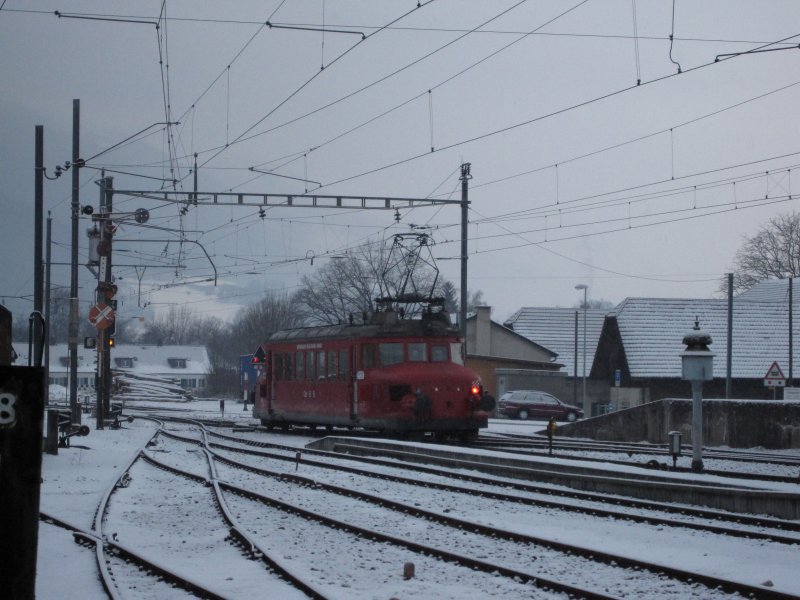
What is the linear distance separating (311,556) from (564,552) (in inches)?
92.5

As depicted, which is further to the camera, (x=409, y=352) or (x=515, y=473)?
(x=409, y=352)

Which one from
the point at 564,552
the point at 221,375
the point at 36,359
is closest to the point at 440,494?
the point at 564,552

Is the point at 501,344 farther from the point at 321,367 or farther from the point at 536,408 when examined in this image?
the point at 321,367

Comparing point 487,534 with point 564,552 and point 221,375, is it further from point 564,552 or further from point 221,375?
point 221,375

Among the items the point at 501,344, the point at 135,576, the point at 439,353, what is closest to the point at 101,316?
the point at 439,353

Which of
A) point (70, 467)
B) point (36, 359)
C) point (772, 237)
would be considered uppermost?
point (772, 237)

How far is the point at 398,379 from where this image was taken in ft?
79.3

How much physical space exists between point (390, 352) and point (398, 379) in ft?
3.00

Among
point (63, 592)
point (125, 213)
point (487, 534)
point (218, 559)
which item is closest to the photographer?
point (63, 592)

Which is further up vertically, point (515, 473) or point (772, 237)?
point (772, 237)

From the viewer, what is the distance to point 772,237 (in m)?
74.9

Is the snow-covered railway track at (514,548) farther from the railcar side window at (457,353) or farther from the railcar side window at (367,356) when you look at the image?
the railcar side window at (457,353)

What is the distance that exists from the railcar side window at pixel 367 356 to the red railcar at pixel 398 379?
0.02 metres

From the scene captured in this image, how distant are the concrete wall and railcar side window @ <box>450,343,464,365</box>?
5.68 metres
